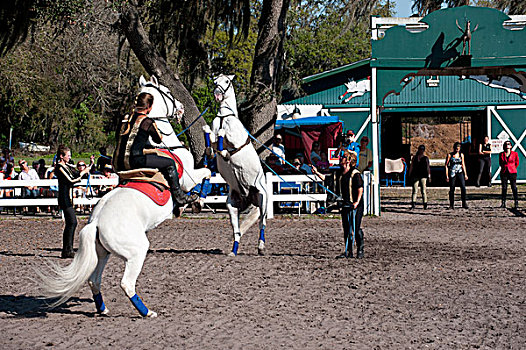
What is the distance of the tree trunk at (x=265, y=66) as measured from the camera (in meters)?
19.2

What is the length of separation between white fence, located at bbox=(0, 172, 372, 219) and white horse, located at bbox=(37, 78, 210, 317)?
416 inches

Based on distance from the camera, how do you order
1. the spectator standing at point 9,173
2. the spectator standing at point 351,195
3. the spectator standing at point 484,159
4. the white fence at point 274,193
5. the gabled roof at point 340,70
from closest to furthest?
1. the spectator standing at point 351,195
2. the white fence at point 274,193
3. the spectator standing at point 9,173
4. the spectator standing at point 484,159
5. the gabled roof at point 340,70

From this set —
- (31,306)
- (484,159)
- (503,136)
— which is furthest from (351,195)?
(503,136)

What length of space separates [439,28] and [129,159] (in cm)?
1171

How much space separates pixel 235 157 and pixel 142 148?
11.9 feet

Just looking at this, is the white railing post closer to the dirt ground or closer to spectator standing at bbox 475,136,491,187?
the dirt ground

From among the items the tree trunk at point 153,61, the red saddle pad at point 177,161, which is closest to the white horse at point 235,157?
the red saddle pad at point 177,161

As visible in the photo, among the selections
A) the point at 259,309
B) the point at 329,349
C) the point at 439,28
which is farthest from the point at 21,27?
the point at 329,349

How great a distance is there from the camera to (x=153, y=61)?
19.0 metres

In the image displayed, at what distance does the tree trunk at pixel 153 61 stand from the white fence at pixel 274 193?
5.51 feet

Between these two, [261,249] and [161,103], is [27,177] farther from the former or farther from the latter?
[161,103]

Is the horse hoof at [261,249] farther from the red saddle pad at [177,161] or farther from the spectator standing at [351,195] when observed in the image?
the red saddle pad at [177,161]

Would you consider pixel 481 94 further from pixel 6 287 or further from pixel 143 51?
pixel 6 287

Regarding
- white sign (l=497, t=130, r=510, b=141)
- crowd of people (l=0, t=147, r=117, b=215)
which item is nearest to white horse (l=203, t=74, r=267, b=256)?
crowd of people (l=0, t=147, r=117, b=215)
